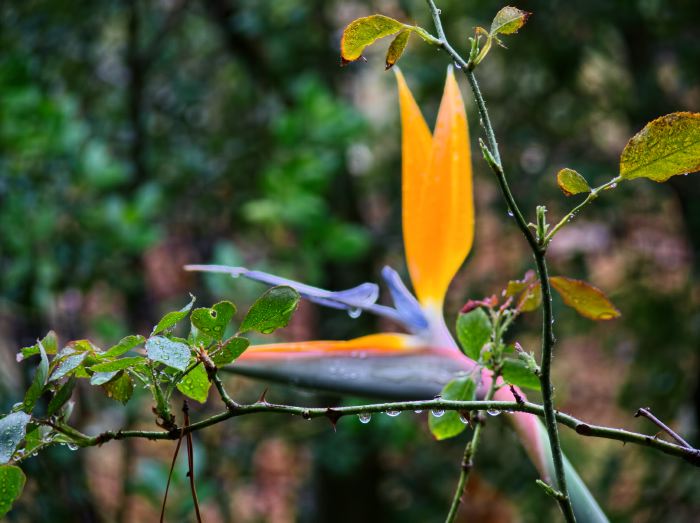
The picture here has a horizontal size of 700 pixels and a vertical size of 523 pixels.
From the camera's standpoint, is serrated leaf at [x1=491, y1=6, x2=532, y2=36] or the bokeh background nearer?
serrated leaf at [x1=491, y1=6, x2=532, y2=36]

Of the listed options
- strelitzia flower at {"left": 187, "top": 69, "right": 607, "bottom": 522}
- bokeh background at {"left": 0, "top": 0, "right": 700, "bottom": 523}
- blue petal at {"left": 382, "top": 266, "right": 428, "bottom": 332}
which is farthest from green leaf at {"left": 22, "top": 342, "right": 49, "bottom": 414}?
bokeh background at {"left": 0, "top": 0, "right": 700, "bottom": 523}

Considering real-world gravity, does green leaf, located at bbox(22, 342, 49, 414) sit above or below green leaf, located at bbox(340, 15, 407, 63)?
below

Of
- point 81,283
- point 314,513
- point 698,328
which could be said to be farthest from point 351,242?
point 314,513

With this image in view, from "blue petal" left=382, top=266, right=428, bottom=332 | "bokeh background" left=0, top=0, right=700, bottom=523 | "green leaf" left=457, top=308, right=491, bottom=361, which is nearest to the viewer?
"green leaf" left=457, top=308, right=491, bottom=361

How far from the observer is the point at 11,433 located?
272mm

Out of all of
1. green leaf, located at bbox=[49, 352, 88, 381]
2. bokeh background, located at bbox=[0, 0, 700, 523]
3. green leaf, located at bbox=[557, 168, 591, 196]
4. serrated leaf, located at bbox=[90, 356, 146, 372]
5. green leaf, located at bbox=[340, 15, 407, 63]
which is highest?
green leaf, located at bbox=[340, 15, 407, 63]

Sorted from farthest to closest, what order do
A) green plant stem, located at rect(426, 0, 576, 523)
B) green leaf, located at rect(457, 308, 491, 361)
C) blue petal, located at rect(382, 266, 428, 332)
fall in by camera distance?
blue petal, located at rect(382, 266, 428, 332) → green leaf, located at rect(457, 308, 491, 361) → green plant stem, located at rect(426, 0, 576, 523)

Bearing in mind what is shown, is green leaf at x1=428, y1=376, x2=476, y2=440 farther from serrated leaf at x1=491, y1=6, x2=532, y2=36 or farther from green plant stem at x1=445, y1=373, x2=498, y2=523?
serrated leaf at x1=491, y1=6, x2=532, y2=36

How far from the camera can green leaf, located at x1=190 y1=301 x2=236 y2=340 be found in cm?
29

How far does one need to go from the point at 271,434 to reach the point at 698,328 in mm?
692

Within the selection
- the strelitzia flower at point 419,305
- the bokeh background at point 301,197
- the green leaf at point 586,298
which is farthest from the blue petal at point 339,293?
the bokeh background at point 301,197

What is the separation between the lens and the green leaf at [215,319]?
295 millimetres

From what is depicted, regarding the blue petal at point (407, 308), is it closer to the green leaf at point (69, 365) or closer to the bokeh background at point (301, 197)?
the green leaf at point (69, 365)

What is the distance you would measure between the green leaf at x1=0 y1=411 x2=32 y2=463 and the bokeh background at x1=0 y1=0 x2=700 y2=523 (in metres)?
0.70
